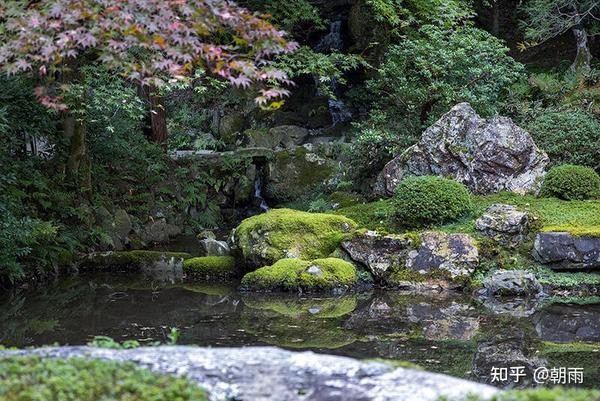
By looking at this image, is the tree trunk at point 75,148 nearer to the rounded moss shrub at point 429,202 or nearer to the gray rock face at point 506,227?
the rounded moss shrub at point 429,202

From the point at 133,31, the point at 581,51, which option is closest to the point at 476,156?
the point at 581,51

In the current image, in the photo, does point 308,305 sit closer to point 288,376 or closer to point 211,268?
point 211,268

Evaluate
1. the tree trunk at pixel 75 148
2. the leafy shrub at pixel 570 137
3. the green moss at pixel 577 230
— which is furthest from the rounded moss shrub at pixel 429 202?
the tree trunk at pixel 75 148

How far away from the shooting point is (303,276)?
9375mm

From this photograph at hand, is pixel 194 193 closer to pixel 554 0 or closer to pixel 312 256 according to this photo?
pixel 312 256

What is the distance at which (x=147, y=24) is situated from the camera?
4016 mm

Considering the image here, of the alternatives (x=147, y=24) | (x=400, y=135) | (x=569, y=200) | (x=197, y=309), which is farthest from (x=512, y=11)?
(x=147, y=24)

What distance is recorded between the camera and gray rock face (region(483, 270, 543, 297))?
9133mm

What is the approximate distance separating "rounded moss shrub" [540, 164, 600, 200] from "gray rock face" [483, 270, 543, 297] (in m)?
2.68

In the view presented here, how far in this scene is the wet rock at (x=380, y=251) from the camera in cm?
991

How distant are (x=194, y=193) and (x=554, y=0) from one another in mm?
11334

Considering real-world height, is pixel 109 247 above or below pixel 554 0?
below

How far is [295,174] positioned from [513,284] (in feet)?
26.6

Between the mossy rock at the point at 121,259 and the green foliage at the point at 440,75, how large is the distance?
623cm
